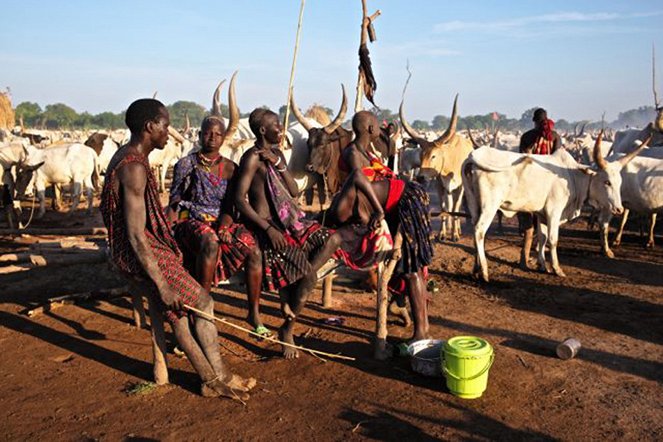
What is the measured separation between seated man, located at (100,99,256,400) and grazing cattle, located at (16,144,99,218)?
9675 mm

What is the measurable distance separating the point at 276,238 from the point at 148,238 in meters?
1.16

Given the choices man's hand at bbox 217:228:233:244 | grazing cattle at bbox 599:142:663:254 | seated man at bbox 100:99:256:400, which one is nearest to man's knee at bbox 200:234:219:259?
man's hand at bbox 217:228:233:244

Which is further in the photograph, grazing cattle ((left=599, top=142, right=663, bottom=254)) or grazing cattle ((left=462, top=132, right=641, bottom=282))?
grazing cattle ((left=599, top=142, right=663, bottom=254))

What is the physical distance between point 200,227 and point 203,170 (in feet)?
1.83

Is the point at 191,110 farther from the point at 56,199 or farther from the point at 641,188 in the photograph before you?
the point at 641,188

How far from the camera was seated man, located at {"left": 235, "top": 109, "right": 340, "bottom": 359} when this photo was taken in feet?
15.2

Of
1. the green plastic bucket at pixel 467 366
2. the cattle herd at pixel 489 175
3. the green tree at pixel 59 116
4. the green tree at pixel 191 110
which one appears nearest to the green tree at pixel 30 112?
the green tree at pixel 59 116

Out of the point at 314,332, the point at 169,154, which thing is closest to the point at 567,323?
the point at 314,332

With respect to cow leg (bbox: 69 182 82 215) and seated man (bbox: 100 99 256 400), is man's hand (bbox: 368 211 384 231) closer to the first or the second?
seated man (bbox: 100 99 256 400)

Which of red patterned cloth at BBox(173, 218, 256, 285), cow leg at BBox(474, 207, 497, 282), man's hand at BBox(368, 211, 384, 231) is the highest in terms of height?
man's hand at BBox(368, 211, 384, 231)

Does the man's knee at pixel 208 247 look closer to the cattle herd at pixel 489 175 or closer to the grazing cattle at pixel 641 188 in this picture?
the cattle herd at pixel 489 175

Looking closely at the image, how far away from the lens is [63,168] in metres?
12.8

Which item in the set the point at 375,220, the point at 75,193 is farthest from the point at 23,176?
the point at 375,220

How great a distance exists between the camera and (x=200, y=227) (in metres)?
4.62
